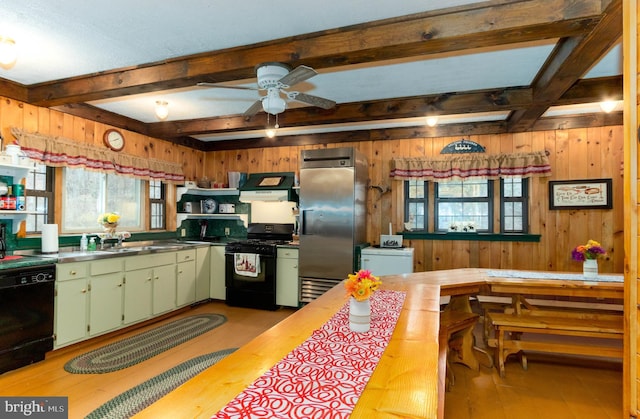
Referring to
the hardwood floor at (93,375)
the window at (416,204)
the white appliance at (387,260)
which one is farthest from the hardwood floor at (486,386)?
the window at (416,204)

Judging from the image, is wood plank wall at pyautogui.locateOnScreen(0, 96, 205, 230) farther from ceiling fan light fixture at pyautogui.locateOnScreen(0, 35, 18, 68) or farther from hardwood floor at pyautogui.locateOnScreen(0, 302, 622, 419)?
hardwood floor at pyautogui.locateOnScreen(0, 302, 622, 419)

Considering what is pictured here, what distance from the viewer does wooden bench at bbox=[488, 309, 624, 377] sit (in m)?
2.73

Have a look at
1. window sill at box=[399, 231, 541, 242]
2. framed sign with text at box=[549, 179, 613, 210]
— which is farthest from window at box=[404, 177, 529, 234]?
framed sign with text at box=[549, 179, 613, 210]

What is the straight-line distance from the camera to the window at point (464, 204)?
15.3 feet

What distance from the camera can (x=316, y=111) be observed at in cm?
409

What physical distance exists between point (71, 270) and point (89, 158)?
54.5 inches

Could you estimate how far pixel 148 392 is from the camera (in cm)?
256

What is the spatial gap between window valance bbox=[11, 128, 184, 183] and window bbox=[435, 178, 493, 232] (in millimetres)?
3815

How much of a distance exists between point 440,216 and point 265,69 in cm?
331

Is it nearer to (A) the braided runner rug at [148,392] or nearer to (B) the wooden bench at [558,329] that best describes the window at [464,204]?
(B) the wooden bench at [558,329]

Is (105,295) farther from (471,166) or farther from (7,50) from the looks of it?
(471,166)

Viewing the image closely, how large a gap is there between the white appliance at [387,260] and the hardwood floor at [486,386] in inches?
55.8

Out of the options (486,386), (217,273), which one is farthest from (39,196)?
(486,386)

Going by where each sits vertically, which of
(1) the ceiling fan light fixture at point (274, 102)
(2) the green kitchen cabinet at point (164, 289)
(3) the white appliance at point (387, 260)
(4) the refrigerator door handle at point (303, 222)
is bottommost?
(2) the green kitchen cabinet at point (164, 289)
